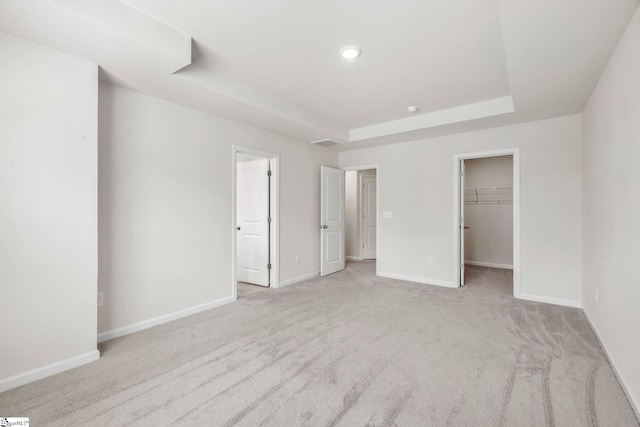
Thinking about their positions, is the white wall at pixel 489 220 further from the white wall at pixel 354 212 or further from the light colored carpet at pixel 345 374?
the light colored carpet at pixel 345 374

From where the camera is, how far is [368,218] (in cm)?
746

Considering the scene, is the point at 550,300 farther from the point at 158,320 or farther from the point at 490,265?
the point at 158,320

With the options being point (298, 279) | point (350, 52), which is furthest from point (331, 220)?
point (350, 52)

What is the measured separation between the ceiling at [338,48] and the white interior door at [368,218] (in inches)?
146

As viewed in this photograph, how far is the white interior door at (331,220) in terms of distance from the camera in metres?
5.27

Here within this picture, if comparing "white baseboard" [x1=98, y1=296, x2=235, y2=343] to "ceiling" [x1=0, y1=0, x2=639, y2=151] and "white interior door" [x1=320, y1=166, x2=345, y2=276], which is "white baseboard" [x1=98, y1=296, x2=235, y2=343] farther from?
"ceiling" [x1=0, y1=0, x2=639, y2=151]

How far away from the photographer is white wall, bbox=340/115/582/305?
3693mm

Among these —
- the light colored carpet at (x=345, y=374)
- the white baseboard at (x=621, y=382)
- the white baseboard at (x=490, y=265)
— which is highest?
the white baseboard at (x=490, y=265)

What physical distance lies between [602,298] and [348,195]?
17.5 feet

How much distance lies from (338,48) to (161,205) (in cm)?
234

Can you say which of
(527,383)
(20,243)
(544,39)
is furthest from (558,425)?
(20,243)

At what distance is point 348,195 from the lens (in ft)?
24.6

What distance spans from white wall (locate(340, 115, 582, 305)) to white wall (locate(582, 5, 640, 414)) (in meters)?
0.69

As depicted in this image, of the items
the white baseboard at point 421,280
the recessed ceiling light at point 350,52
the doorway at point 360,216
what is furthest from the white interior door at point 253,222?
the doorway at point 360,216
